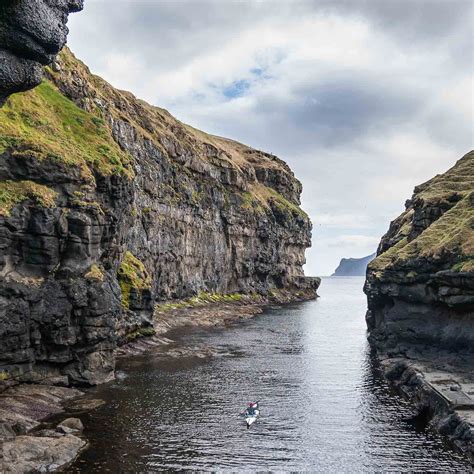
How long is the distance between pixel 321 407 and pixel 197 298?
100 metres

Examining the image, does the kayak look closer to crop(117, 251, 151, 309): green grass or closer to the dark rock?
the dark rock

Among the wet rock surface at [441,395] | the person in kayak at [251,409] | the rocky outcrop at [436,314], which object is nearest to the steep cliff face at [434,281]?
the rocky outcrop at [436,314]

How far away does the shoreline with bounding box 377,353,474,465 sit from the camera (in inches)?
1750

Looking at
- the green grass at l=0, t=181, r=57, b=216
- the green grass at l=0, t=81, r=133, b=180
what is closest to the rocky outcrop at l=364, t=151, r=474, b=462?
the green grass at l=0, t=81, r=133, b=180

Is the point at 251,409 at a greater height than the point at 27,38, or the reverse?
the point at 27,38

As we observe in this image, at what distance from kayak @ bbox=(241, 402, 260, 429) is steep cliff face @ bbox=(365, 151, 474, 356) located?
31433mm

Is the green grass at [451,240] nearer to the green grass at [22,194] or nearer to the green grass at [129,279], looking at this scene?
the green grass at [129,279]

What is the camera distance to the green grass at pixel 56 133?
6022 centimetres

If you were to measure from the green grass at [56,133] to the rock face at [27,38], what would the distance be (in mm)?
34477

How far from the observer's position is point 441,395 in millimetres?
52062

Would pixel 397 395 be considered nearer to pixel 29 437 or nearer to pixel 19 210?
pixel 29 437

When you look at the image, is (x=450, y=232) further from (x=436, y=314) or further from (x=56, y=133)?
(x=56, y=133)

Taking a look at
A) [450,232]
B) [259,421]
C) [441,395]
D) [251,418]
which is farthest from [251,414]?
[450,232]

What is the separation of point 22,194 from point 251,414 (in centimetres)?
3645
